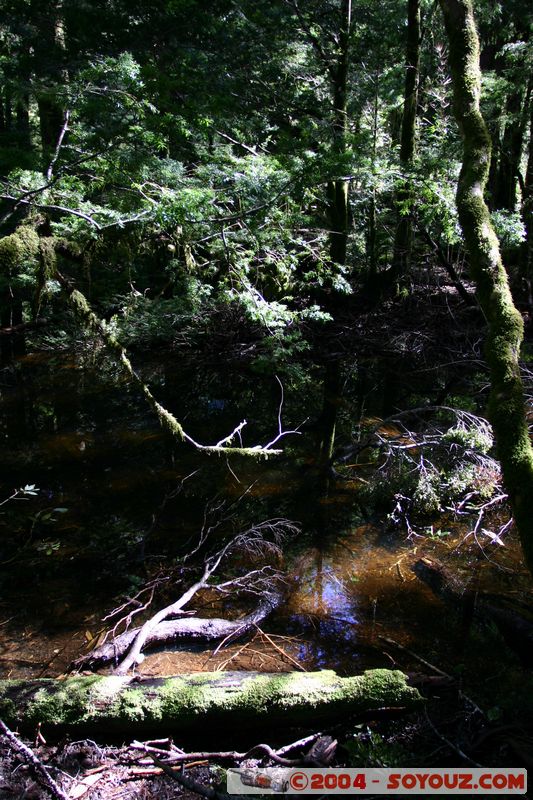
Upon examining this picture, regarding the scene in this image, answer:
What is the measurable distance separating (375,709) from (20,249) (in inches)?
163

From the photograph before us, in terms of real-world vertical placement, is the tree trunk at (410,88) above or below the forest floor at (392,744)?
above

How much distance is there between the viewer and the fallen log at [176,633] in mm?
4084

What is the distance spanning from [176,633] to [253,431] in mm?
4578

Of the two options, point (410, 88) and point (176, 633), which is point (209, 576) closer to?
point (176, 633)

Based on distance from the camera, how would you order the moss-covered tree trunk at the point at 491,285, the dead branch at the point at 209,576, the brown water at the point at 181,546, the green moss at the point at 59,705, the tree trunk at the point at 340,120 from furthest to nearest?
the tree trunk at the point at 340,120 → the brown water at the point at 181,546 → the dead branch at the point at 209,576 → the green moss at the point at 59,705 → the moss-covered tree trunk at the point at 491,285

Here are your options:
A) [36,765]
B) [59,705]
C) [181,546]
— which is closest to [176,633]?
[59,705]

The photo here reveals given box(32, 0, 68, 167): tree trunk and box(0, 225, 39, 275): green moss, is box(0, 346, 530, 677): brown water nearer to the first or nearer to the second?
box(0, 225, 39, 275): green moss

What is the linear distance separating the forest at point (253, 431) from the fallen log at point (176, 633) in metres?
0.02

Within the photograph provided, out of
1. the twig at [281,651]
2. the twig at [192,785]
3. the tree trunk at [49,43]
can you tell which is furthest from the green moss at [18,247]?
the tree trunk at [49,43]

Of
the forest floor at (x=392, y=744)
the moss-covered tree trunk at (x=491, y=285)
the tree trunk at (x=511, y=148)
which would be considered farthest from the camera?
the tree trunk at (x=511, y=148)

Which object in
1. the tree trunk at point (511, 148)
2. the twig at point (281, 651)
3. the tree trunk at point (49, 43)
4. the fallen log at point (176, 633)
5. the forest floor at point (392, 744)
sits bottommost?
the twig at point (281, 651)

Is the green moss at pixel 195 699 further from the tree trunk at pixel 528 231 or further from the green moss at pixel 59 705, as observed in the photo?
the tree trunk at pixel 528 231

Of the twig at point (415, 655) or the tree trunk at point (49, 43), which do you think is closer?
the twig at point (415, 655)

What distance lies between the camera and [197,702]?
3.33m
